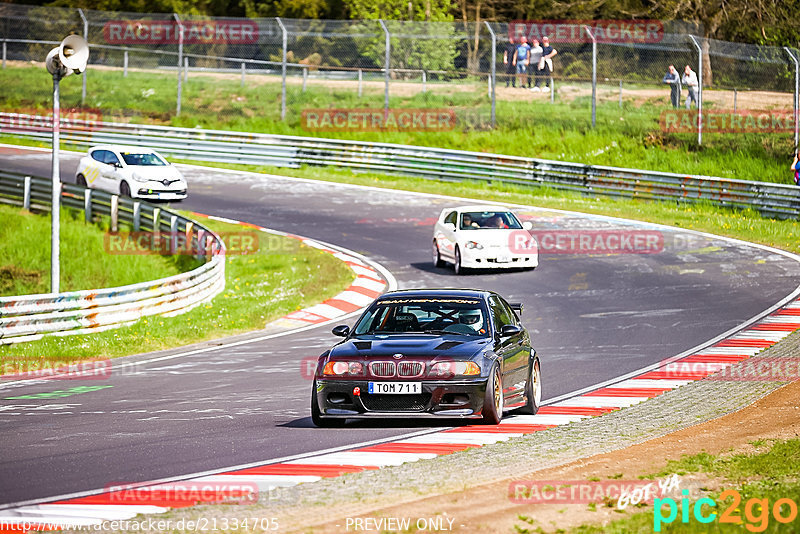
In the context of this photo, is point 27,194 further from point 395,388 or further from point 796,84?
point 395,388

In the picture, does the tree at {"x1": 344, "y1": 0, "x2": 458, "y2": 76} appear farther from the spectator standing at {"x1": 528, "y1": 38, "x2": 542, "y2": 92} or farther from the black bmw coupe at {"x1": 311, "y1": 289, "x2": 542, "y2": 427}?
the black bmw coupe at {"x1": 311, "y1": 289, "x2": 542, "y2": 427}

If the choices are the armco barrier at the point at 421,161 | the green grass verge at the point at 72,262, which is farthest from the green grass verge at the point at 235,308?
the armco barrier at the point at 421,161

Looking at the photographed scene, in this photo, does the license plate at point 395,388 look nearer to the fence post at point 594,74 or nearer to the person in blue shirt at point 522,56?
the fence post at point 594,74

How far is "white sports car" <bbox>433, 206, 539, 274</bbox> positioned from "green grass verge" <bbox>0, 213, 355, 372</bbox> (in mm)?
2245

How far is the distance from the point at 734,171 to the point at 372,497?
2947 cm

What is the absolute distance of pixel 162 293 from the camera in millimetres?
21234

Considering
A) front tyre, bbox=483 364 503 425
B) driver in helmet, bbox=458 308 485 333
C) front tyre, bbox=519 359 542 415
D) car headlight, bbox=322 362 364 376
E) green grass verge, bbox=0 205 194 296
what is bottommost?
green grass verge, bbox=0 205 194 296

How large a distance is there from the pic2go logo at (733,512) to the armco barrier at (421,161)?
2372 centimetres

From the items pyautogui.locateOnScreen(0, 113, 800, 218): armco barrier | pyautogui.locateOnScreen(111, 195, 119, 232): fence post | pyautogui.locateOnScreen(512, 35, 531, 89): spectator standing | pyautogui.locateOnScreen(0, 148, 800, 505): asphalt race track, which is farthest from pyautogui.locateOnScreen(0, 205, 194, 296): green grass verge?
pyautogui.locateOnScreen(512, 35, 531, 89): spectator standing

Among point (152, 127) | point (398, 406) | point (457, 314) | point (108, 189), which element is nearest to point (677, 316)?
point (457, 314)

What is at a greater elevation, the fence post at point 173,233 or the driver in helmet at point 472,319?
the driver in helmet at point 472,319

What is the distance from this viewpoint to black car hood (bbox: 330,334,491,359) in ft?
36.0

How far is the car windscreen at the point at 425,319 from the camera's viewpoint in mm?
11867

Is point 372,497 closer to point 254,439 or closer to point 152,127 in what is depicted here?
point 254,439
